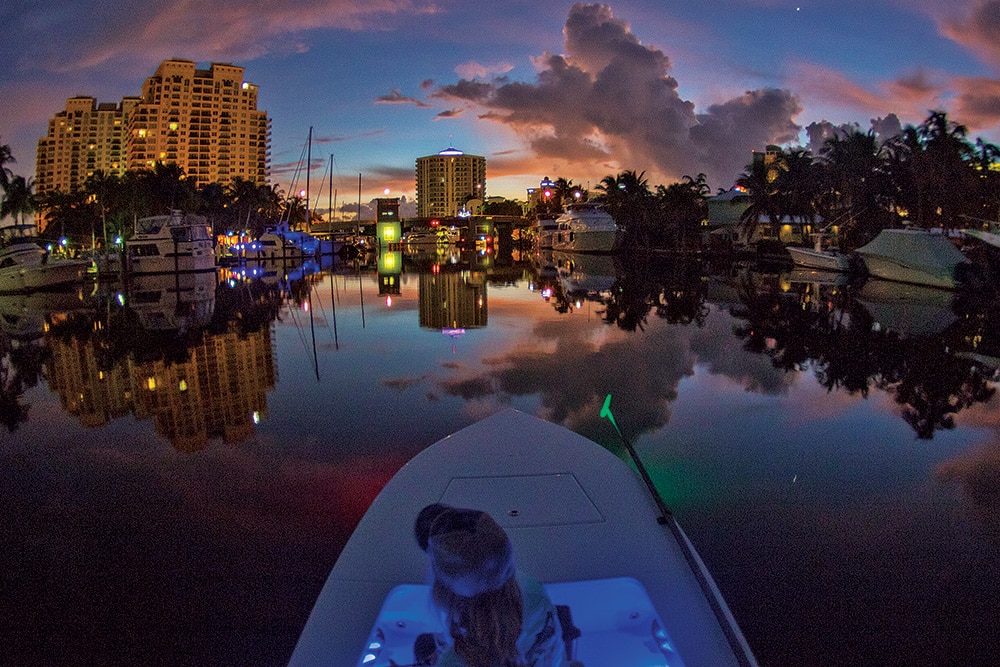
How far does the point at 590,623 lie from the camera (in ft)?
11.6

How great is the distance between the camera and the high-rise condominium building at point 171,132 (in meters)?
172

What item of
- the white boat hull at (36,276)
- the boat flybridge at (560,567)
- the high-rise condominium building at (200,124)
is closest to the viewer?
the boat flybridge at (560,567)

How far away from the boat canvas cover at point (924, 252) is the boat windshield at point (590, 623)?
3218 centimetres

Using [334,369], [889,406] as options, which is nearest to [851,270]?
[889,406]

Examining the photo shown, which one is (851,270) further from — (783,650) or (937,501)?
(783,650)

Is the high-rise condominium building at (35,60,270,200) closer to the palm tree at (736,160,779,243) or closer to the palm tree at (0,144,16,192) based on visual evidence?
the palm tree at (0,144,16,192)

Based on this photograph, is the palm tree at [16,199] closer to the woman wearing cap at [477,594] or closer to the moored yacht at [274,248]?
the moored yacht at [274,248]

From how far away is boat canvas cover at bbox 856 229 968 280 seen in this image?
3041 centimetres

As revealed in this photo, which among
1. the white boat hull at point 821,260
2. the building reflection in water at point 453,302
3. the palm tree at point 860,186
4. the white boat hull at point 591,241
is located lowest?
the building reflection in water at point 453,302

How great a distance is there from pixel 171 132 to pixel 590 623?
192108 mm

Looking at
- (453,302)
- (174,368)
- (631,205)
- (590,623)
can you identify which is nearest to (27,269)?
(453,302)

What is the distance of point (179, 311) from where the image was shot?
23922mm

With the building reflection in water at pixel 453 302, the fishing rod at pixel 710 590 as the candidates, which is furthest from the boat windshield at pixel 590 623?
the building reflection in water at pixel 453 302

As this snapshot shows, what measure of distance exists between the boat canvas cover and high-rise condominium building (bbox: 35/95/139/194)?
193m
